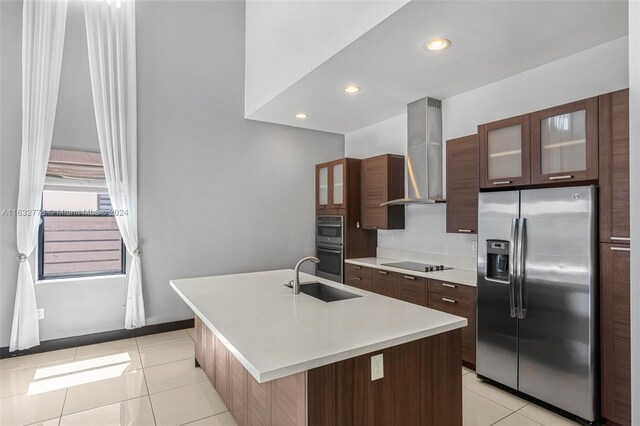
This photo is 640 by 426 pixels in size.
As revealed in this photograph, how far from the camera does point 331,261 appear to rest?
499 centimetres

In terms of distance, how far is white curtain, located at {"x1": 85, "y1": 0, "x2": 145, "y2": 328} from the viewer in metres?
3.74

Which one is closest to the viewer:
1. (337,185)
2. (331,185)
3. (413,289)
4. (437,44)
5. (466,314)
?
(437,44)

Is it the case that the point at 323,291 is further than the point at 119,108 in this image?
No

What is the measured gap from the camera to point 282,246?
16.8 feet

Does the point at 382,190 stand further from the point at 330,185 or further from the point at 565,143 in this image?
the point at 565,143

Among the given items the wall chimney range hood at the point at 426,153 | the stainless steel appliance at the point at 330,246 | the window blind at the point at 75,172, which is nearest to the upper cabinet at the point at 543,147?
the wall chimney range hood at the point at 426,153

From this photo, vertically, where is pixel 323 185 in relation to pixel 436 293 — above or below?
above

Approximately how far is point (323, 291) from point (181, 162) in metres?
2.69

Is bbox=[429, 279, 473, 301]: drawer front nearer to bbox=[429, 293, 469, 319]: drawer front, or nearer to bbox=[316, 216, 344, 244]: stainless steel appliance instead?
bbox=[429, 293, 469, 319]: drawer front

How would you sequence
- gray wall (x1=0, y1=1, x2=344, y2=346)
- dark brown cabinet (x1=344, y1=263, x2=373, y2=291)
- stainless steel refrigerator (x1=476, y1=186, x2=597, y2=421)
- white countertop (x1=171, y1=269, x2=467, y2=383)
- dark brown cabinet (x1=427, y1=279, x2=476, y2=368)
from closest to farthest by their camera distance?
white countertop (x1=171, y1=269, x2=467, y2=383) → stainless steel refrigerator (x1=476, y1=186, x2=597, y2=421) → dark brown cabinet (x1=427, y1=279, x2=476, y2=368) → gray wall (x1=0, y1=1, x2=344, y2=346) → dark brown cabinet (x1=344, y1=263, x2=373, y2=291)

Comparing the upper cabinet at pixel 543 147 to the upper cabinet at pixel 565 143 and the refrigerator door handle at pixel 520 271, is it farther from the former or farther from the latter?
the refrigerator door handle at pixel 520 271

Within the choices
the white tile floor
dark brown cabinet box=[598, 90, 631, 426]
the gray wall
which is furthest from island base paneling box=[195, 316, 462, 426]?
the gray wall

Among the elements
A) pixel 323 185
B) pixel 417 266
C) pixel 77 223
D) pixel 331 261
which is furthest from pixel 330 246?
pixel 77 223

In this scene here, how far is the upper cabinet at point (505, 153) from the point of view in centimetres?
271
